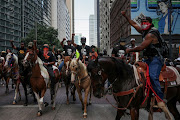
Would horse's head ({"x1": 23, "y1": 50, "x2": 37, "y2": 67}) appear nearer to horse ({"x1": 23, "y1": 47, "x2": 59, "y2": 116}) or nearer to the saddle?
horse ({"x1": 23, "y1": 47, "x2": 59, "y2": 116})

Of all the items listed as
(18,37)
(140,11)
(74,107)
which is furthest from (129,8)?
(18,37)

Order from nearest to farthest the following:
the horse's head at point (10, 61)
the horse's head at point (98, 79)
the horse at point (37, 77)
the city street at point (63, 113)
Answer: the horse's head at point (98, 79) < the city street at point (63, 113) < the horse at point (37, 77) < the horse's head at point (10, 61)

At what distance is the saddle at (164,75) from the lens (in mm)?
3367

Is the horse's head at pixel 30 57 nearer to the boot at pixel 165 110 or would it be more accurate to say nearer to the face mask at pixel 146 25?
the face mask at pixel 146 25

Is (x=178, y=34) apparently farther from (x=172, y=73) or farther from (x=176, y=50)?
(x=172, y=73)

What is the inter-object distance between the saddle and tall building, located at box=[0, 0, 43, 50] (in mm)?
39891

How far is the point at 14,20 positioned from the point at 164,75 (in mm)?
56367

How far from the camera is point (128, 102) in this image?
3.17 metres

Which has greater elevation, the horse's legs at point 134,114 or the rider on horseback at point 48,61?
the rider on horseback at point 48,61

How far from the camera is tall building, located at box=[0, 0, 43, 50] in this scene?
44050 mm

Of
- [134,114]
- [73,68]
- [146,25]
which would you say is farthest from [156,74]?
[73,68]

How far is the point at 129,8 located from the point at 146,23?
104ft

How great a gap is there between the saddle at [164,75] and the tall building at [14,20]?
39.9 metres

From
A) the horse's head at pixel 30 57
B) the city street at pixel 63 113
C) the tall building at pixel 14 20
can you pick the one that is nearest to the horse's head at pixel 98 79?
the city street at pixel 63 113
